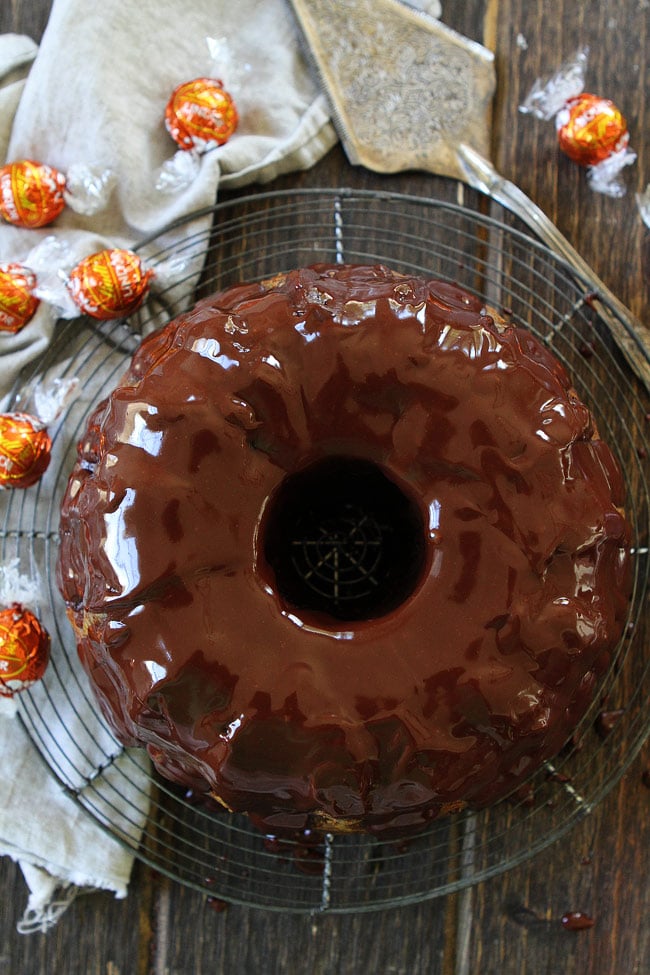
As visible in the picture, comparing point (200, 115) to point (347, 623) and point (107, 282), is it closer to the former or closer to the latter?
point (107, 282)

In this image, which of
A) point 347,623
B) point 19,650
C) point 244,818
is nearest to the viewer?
point 347,623

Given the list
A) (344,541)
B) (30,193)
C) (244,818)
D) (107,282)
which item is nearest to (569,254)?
(344,541)

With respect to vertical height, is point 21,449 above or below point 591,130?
below

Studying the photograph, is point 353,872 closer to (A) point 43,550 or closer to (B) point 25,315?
(A) point 43,550

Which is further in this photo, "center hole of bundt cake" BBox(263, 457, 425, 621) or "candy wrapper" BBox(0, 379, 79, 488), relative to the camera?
"candy wrapper" BBox(0, 379, 79, 488)

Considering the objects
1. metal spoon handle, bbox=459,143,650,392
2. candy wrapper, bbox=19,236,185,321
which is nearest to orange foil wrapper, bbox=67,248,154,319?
candy wrapper, bbox=19,236,185,321

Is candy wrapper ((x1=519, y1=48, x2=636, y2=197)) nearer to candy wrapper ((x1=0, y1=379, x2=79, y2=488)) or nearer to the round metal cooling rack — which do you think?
Answer: the round metal cooling rack

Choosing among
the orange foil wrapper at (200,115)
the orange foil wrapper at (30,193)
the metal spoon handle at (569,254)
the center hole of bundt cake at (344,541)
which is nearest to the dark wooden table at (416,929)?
the center hole of bundt cake at (344,541)
